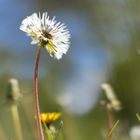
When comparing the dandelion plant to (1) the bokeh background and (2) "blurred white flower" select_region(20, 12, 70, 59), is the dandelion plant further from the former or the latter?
(1) the bokeh background

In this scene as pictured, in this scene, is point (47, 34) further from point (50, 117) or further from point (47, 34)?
point (50, 117)

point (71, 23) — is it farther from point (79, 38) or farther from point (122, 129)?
point (122, 129)

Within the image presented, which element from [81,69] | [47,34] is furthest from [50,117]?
[81,69]

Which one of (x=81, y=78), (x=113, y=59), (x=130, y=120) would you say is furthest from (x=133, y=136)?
(x=81, y=78)

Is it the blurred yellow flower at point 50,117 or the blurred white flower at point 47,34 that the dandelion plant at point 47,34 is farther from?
the blurred yellow flower at point 50,117

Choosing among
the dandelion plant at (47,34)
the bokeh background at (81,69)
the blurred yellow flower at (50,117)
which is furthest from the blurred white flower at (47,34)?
the bokeh background at (81,69)

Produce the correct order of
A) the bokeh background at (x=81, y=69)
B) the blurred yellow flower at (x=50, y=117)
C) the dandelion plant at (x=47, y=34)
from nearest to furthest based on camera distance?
the dandelion plant at (x=47, y=34) < the blurred yellow flower at (x=50, y=117) < the bokeh background at (x=81, y=69)
